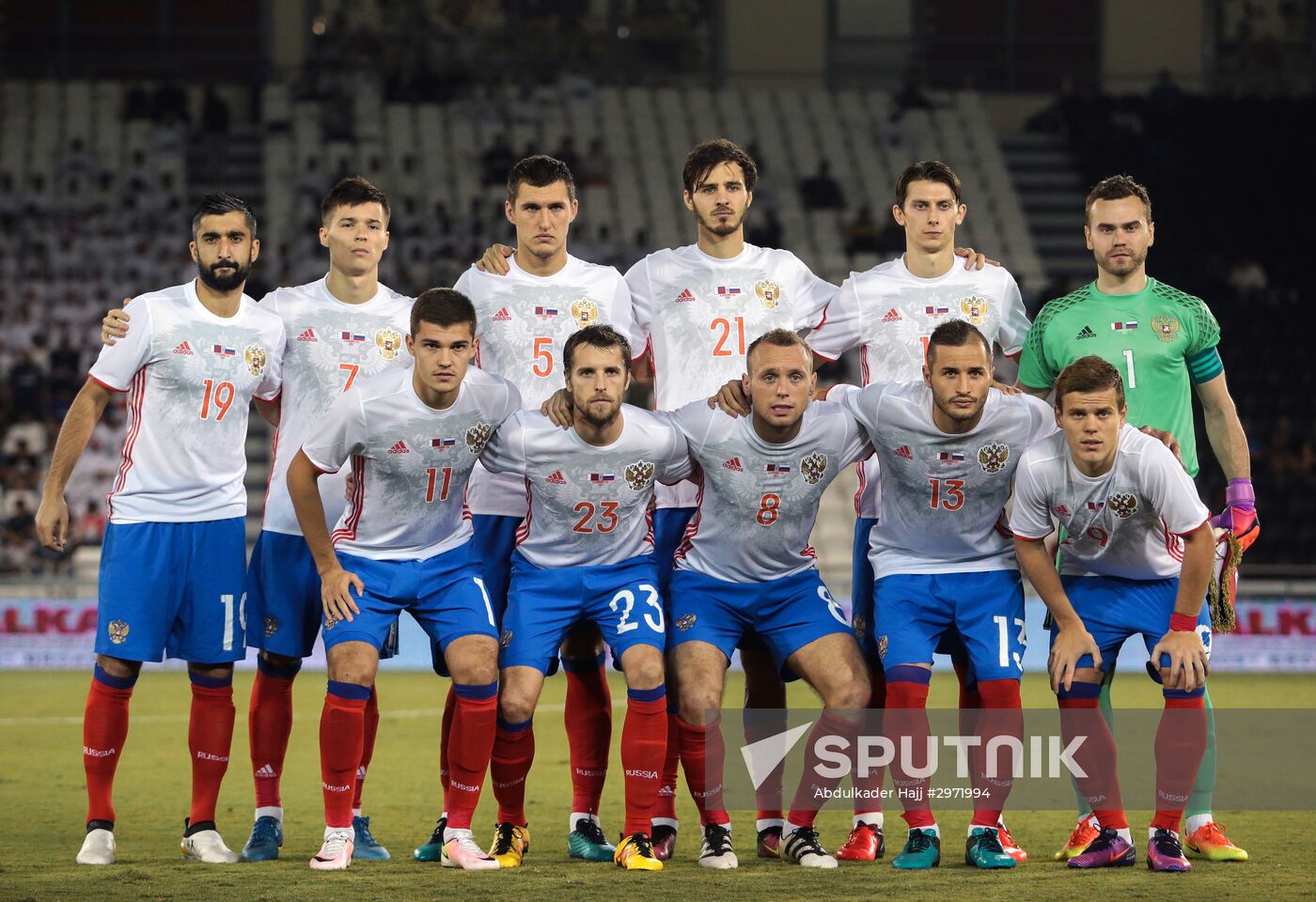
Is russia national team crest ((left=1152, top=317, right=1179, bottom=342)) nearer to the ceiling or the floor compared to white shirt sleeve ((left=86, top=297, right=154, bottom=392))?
nearer to the ceiling

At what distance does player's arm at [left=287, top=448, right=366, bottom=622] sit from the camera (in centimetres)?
596

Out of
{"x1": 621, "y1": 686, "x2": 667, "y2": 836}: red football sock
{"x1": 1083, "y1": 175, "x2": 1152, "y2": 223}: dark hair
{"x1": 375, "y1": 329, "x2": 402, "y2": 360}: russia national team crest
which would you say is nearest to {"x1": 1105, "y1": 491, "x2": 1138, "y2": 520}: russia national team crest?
{"x1": 1083, "y1": 175, "x2": 1152, "y2": 223}: dark hair

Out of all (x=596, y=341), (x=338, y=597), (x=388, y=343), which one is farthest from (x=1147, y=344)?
(x=338, y=597)

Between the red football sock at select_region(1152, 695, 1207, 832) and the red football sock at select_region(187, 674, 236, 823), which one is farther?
the red football sock at select_region(187, 674, 236, 823)

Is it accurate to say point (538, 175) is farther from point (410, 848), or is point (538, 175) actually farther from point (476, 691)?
point (410, 848)

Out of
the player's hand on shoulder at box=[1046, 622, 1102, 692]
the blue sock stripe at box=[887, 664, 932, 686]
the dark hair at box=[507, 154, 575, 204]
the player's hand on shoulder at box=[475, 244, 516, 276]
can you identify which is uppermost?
the dark hair at box=[507, 154, 575, 204]

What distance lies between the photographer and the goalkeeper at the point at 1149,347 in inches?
248

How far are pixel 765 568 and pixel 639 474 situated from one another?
59 cm

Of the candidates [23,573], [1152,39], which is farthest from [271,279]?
[1152,39]

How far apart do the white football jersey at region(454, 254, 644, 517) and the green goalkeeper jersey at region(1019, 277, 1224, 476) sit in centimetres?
169

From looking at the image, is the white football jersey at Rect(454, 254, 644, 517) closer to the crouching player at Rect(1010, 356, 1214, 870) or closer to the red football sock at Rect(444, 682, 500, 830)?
the red football sock at Rect(444, 682, 500, 830)

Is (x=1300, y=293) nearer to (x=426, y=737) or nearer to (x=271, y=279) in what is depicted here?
(x=271, y=279)

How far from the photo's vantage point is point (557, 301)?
21.7 feet

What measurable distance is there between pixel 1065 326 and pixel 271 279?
47.2 ft
